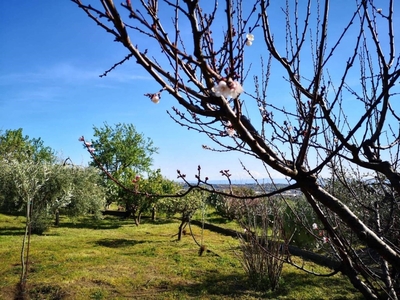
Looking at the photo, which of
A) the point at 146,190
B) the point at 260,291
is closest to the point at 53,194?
the point at 146,190

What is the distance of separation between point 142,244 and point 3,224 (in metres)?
8.79

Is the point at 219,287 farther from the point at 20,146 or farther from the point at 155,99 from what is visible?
the point at 20,146

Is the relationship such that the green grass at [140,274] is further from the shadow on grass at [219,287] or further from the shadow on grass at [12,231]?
the shadow on grass at [12,231]

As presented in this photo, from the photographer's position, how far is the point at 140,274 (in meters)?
7.10

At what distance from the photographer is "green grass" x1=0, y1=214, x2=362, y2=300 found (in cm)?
587

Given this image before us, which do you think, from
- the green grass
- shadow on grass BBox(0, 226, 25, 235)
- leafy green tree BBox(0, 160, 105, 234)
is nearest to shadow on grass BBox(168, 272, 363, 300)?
the green grass

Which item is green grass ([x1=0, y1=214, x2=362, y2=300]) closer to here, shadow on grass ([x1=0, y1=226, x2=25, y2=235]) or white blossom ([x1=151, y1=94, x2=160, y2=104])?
shadow on grass ([x1=0, y1=226, x2=25, y2=235])

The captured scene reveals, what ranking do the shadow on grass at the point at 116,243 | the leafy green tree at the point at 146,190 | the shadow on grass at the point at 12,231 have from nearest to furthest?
the shadow on grass at the point at 116,243 → the shadow on grass at the point at 12,231 → the leafy green tree at the point at 146,190

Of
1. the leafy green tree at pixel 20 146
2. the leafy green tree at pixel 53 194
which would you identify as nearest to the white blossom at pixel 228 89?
the leafy green tree at pixel 53 194

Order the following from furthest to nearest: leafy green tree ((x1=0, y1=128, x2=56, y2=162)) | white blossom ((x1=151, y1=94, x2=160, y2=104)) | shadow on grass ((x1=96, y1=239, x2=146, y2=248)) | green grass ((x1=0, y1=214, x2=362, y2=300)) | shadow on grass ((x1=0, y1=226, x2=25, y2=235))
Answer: leafy green tree ((x1=0, y1=128, x2=56, y2=162)), shadow on grass ((x1=0, y1=226, x2=25, y2=235)), shadow on grass ((x1=96, y1=239, x2=146, y2=248)), green grass ((x1=0, y1=214, x2=362, y2=300)), white blossom ((x1=151, y1=94, x2=160, y2=104))

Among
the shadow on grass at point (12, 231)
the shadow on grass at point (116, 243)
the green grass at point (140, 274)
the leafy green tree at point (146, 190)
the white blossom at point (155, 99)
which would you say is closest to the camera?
the white blossom at point (155, 99)

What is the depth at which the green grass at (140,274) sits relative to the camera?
19.2 feet

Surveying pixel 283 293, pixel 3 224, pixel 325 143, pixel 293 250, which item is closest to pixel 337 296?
pixel 283 293

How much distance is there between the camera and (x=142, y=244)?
436 inches
